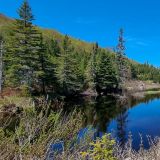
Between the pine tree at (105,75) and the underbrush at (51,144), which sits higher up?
the pine tree at (105,75)

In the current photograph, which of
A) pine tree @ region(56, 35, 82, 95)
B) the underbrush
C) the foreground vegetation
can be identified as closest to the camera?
the underbrush

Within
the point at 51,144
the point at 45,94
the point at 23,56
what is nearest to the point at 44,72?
the point at 45,94

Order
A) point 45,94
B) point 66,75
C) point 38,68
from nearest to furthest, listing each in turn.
Result: point 38,68
point 45,94
point 66,75

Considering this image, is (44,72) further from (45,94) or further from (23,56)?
(23,56)

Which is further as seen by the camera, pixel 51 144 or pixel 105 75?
pixel 105 75

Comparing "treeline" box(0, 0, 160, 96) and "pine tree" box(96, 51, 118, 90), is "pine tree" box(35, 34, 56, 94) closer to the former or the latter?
"treeline" box(0, 0, 160, 96)

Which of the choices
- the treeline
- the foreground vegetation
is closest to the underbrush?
the foreground vegetation

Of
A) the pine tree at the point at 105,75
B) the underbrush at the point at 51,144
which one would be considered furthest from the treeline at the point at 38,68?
the underbrush at the point at 51,144

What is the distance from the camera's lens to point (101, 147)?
7.30 metres

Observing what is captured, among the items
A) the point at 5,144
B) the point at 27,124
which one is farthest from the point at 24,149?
the point at 27,124

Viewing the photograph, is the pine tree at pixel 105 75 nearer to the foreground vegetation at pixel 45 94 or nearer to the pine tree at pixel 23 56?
the foreground vegetation at pixel 45 94

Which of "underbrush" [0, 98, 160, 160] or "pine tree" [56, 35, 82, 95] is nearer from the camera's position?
"underbrush" [0, 98, 160, 160]

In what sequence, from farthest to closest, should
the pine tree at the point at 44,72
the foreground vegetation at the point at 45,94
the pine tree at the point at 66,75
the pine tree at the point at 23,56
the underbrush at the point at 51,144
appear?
the pine tree at the point at 66,75 → the pine tree at the point at 44,72 → the pine tree at the point at 23,56 → the foreground vegetation at the point at 45,94 → the underbrush at the point at 51,144

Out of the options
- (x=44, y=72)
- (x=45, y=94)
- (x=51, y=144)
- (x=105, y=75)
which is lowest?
(x=51, y=144)
